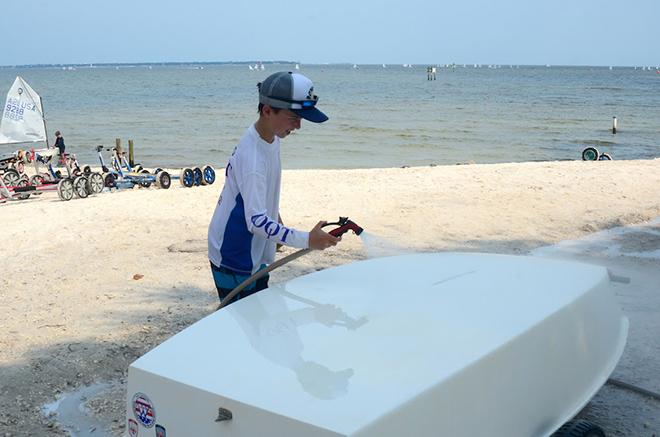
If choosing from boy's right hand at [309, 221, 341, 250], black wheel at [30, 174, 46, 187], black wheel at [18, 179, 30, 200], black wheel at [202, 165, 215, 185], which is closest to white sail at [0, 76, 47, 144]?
black wheel at [18, 179, 30, 200]

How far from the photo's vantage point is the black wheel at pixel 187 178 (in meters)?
14.4

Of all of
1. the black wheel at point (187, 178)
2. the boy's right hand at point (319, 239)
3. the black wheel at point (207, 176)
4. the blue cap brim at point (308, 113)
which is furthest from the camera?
the black wheel at point (207, 176)

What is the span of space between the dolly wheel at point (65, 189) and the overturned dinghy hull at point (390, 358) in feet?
35.0

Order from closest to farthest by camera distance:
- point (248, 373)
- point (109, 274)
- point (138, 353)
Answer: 1. point (248, 373)
2. point (138, 353)
3. point (109, 274)

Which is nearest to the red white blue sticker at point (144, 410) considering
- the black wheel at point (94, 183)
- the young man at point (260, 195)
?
the young man at point (260, 195)

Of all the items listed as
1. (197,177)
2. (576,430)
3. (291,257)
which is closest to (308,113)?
(291,257)

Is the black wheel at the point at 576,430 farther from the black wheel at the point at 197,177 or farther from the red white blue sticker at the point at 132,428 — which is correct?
the black wheel at the point at 197,177

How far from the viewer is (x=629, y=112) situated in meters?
45.1

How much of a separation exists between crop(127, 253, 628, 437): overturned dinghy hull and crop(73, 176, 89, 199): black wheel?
10651 mm

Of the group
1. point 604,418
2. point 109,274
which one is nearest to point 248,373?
point 604,418

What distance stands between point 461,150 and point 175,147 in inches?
405

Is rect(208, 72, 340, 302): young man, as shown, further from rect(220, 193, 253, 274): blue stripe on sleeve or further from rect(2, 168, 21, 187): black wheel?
rect(2, 168, 21, 187): black wheel

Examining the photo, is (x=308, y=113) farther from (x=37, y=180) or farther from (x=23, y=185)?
(x=37, y=180)

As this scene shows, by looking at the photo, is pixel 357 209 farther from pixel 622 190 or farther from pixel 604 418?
pixel 604 418
